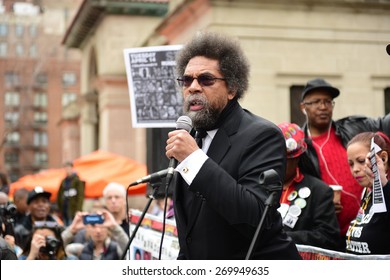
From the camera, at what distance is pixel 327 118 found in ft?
21.4

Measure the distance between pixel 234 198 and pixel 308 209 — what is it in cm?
204

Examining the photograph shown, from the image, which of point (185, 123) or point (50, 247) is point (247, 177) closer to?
point (185, 123)

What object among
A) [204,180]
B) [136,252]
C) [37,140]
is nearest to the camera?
[204,180]

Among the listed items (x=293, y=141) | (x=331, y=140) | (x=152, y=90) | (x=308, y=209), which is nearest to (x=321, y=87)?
(x=331, y=140)

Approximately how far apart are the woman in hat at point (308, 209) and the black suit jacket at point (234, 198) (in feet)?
5.10

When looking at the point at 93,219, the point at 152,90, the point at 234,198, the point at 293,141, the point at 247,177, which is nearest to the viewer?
the point at 234,198

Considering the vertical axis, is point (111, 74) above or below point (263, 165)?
above

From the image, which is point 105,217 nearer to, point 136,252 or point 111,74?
point 136,252

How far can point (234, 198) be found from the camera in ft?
11.4

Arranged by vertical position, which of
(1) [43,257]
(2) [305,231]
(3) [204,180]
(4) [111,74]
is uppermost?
(4) [111,74]

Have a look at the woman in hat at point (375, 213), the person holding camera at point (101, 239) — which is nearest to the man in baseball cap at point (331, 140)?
the woman in hat at point (375, 213)

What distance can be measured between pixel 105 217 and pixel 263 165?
475cm

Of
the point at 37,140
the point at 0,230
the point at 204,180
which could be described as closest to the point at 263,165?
the point at 204,180

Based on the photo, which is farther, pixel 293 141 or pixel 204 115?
pixel 293 141
